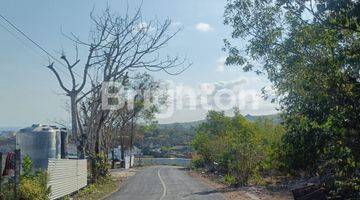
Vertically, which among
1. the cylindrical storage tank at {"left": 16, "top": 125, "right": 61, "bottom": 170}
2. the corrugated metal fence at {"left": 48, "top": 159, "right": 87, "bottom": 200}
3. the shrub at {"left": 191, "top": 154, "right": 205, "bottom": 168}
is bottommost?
the shrub at {"left": 191, "top": 154, "right": 205, "bottom": 168}

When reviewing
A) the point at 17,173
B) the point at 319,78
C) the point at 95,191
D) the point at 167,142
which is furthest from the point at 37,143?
the point at 167,142

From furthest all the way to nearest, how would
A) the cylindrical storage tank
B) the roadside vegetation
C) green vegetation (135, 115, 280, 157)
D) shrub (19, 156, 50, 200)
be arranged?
green vegetation (135, 115, 280, 157) < the roadside vegetation < the cylindrical storage tank < shrub (19, 156, 50, 200)

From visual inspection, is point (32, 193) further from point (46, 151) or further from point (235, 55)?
point (235, 55)

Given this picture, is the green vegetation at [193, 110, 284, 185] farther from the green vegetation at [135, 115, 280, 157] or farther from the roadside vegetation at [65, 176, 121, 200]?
the green vegetation at [135, 115, 280, 157]

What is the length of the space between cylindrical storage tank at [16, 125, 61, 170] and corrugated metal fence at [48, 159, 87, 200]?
931 mm

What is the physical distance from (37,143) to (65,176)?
1.98 m

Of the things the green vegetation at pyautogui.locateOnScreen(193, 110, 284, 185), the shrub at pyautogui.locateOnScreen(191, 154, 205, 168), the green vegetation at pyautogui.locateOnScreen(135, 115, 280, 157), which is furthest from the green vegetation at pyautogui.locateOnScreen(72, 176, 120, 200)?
the green vegetation at pyautogui.locateOnScreen(135, 115, 280, 157)

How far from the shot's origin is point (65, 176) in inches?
844

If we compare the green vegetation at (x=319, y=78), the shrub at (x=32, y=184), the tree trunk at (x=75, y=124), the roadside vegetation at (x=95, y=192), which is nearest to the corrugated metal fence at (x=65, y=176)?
the roadside vegetation at (x=95, y=192)

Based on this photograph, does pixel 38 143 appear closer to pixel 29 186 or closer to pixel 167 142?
pixel 29 186

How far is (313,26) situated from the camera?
17.1 metres

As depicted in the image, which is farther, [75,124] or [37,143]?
[75,124]

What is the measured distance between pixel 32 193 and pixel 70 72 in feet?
46.2

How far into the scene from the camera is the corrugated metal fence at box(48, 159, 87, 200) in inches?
745
